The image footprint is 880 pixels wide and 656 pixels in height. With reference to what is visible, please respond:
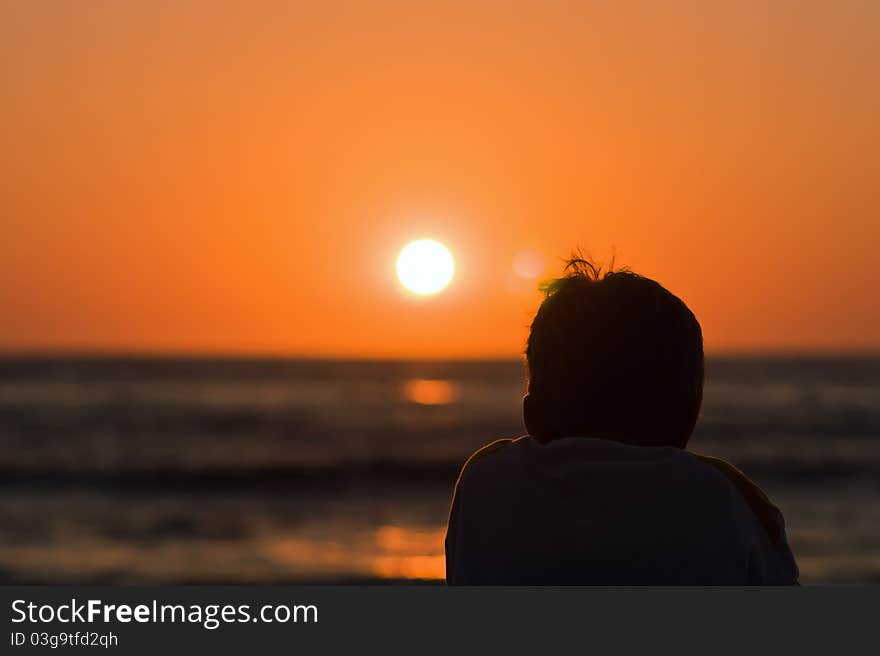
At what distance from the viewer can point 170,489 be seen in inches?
675

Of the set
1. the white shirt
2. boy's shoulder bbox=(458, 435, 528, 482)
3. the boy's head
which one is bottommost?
the white shirt

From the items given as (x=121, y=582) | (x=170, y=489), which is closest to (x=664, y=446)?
(x=121, y=582)

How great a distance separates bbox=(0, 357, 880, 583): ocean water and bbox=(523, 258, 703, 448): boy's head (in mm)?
7833

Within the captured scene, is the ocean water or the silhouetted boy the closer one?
the silhouetted boy

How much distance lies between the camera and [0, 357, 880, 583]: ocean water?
426 inches

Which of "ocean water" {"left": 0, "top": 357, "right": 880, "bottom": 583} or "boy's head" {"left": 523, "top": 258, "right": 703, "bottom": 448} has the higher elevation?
"ocean water" {"left": 0, "top": 357, "right": 880, "bottom": 583}

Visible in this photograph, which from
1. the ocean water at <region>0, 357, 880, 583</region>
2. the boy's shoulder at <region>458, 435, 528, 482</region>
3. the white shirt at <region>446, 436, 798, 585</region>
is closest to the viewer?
the white shirt at <region>446, 436, 798, 585</region>

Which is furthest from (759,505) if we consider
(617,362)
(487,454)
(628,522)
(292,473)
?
(292,473)

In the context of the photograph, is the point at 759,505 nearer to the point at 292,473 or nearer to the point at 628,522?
the point at 628,522

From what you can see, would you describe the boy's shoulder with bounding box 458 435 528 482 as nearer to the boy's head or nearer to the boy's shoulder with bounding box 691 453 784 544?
the boy's head

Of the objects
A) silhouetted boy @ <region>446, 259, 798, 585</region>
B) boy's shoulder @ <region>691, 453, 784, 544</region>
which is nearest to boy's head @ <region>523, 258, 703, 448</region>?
silhouetted boy @ <region>446, 259, 798, 585</region>

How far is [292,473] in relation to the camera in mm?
19000

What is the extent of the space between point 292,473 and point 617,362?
684 inches

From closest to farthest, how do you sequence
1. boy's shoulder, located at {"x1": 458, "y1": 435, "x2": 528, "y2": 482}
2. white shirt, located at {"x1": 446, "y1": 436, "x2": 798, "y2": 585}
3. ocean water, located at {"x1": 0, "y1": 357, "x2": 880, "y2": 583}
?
white shirt, located at {"x1": 446, "y1": 436, "x2": 798, "y2": 585}
boy's shoulder, located at {"x1": 458, "y1": 435, "x2": 528, "y2": 482}
ocean water, located at {"x1": 0, "y1": 357, "x2": 880, "y2": 583}
